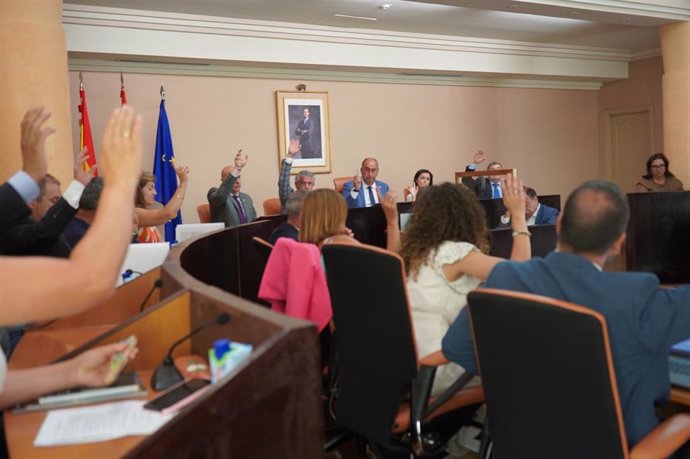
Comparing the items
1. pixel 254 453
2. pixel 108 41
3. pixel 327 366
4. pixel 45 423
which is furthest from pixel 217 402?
pixel 108 41

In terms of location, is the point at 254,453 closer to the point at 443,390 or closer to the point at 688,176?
the point at 443,390

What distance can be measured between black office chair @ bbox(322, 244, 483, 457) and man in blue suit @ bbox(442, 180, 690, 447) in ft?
1.71

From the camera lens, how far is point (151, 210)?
4.54 m

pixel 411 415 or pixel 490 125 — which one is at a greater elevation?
pixel 490 125

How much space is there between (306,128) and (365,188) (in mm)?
1356

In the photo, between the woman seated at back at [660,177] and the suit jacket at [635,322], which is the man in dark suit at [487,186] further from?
the suit jacket at [635,322]

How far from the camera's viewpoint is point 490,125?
32.0ft

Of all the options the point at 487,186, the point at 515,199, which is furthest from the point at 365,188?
the point at 515,199

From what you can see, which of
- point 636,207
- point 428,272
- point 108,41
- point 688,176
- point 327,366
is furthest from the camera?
point 688,176

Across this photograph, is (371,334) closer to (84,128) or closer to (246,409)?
(246,409)

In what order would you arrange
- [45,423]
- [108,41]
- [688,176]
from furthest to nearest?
[688,176], [108,41], [45,423]

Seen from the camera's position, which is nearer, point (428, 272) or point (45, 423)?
point (45, 423)

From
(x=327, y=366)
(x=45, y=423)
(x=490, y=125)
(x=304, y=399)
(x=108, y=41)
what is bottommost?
(x=327, y=366)

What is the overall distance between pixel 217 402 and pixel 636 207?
338 cm
